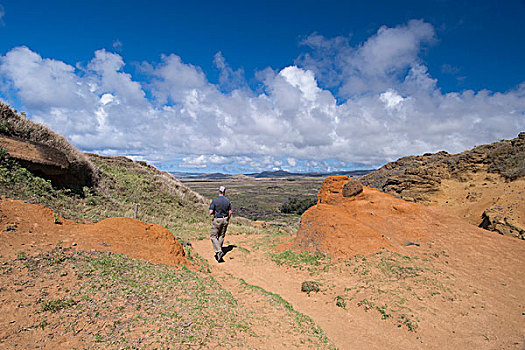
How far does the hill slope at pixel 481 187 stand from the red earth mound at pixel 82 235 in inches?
536

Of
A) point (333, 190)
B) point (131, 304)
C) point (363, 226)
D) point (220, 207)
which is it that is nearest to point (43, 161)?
point (220, 207)

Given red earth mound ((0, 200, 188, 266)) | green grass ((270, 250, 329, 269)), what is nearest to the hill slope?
green grass ((270, 250, 329, 269))

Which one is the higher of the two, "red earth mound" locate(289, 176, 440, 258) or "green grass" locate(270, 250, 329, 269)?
"red earth mound" locate(289, 176, 440, 258)

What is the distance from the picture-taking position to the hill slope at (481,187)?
36.6 ft

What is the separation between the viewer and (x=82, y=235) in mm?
6184

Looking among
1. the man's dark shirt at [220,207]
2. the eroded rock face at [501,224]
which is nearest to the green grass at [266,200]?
the eroded rock face at [501,224]

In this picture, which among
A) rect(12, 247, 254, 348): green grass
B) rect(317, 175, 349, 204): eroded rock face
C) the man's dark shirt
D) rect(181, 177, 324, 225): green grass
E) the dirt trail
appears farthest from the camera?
rect(181, 177, 324, 225): green grass

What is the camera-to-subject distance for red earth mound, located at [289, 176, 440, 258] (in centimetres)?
956

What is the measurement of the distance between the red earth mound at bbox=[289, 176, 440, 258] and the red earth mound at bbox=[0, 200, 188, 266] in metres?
5.49

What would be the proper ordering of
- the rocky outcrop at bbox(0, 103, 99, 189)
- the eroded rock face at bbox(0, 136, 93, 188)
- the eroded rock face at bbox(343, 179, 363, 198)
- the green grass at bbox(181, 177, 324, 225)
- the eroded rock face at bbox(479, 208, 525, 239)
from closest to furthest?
the eroded rock face at bbox(479, 208, 525, 239) → the eroded rock face at bbox(0, 136, 93, 188) → the rocky outcrop at bbox(0, 103, 99, 189) → the eroded rock face at bbox(343, 179, 363, 198) → the green grass at bbox(181, 177, 324, 225)

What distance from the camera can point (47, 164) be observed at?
11.8 metres

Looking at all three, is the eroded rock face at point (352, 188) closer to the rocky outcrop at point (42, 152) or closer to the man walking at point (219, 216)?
the man walking at point (219, 216)

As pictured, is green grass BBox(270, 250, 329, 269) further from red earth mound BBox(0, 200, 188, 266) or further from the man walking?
red earth mound BBox(0, 200, 188, 266)

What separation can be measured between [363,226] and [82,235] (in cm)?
965
